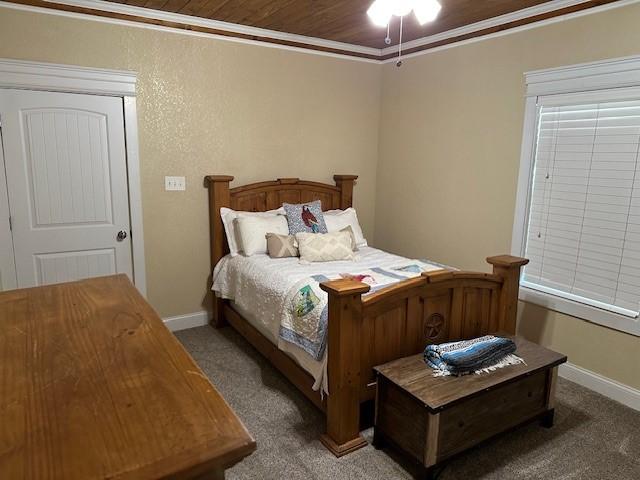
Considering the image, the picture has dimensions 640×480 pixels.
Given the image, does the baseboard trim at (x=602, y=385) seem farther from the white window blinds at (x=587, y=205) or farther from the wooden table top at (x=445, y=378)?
the wooden table top at (x=445, y=378)

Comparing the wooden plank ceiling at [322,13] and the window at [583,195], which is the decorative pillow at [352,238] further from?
the wooden plank ceiling at [322,13]

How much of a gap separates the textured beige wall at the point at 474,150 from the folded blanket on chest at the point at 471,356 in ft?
3.13

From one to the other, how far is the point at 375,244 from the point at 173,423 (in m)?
4.01

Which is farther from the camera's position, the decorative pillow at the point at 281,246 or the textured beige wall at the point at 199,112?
the decorative pillow at the point at 281,246

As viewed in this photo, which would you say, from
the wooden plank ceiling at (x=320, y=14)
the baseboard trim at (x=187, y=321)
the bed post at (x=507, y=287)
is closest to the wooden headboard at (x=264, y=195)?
the baseboard trim at (x=187, y=321)

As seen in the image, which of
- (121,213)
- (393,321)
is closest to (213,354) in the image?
(121,213)

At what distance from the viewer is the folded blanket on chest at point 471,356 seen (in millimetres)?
2127

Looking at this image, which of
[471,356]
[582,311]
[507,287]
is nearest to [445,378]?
[471,356]

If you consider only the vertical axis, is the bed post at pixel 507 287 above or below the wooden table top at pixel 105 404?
below

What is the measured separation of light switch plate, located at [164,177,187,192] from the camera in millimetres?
3507

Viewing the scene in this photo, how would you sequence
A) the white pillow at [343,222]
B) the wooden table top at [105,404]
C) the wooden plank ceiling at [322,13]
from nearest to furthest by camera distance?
the wooden table top at [105,404] < the wooden plank ceiling at [322,13] < the white pillow at [343,222]

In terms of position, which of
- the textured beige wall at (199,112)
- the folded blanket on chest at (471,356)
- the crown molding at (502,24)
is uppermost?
the crown molding at (502,24)

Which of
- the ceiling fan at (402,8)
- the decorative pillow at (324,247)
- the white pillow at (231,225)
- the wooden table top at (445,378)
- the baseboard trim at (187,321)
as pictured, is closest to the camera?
the wooden table top at (445,378)

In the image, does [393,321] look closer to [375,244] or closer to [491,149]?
[491,149]
